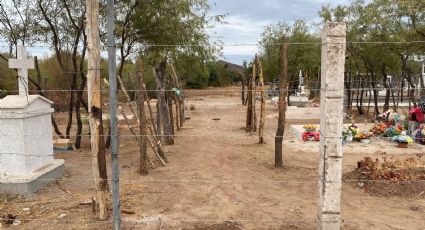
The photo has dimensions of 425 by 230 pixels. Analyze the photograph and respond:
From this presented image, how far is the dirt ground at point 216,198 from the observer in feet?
18.5

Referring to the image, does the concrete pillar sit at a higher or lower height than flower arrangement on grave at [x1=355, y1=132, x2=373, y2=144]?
higher

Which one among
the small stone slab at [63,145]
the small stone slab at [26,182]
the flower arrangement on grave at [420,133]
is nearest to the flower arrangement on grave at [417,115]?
the flower arrangement on grave at [420,133]

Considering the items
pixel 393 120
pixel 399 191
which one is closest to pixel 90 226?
pixel 399 191

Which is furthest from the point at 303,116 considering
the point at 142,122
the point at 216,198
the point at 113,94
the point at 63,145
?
the point at 113,94

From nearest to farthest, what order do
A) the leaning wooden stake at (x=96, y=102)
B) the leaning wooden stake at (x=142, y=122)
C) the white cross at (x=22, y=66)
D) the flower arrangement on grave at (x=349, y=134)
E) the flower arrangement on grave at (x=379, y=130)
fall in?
1. the leaning wooden stake at (x=96, y=102)
2. the white cross at (x=22, y=66)
3. the leaning wooden stake at (x=142, y=122)
4. the flower arrangement on grave at (x=349, y=134)
5. the flower arrangement on grave at (x=379, y=130)

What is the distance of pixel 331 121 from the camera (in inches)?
185

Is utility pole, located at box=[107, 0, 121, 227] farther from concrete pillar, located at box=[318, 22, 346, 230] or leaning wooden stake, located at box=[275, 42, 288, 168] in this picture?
leaning wooden stake, located at box=[275, 42, 288, 168]

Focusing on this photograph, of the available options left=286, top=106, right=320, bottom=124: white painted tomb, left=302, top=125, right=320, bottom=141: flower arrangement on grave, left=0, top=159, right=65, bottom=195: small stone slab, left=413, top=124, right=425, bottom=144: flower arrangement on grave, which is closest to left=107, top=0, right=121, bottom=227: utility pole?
left=0, top=159, right=65, bottom=195: small stone slab

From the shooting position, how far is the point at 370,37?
55.8 ft

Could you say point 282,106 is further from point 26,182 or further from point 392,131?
point 392,131

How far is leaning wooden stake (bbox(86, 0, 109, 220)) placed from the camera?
16.8 feet

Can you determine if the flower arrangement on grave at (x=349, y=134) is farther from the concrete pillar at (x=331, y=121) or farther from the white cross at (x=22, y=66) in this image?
the white cross at (x=22, y=66)

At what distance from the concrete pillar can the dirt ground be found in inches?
29.6

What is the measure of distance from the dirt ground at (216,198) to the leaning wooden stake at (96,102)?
369 mm
